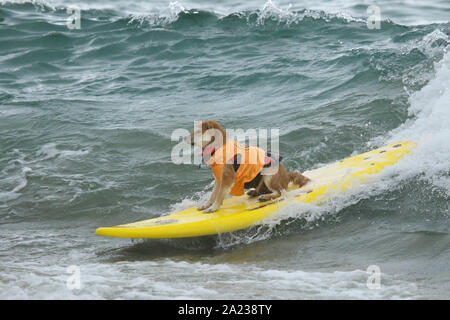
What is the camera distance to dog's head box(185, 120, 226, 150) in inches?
257

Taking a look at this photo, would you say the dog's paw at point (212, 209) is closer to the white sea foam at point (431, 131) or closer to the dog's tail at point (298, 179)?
the dog's tail at point (298, 179)

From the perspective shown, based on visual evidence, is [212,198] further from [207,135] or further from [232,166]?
[207,135]

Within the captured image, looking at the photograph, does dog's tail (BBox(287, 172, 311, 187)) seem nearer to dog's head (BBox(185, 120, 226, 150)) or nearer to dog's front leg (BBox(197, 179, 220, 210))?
dog's front leg (BBox(197, 179, 220, 210))

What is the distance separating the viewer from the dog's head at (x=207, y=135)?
6527mm

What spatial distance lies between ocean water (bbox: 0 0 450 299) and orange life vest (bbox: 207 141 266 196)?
588mm

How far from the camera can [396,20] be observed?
17.1m

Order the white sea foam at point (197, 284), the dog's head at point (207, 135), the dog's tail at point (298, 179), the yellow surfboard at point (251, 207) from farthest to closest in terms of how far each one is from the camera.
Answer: the dog's tail at point (298, 179), the dog's head at point (207, 135), the yellow surfboard at point (251, 207), the white sea foam at point (197, 284)

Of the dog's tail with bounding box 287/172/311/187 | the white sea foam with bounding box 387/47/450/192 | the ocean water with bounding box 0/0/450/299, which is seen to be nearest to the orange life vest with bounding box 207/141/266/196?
the ocean water with bounding box 0/0/450/299

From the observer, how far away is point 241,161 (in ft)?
21.8

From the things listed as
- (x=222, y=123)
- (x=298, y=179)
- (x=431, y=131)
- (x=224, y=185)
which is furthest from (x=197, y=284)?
(x=222, y=123)

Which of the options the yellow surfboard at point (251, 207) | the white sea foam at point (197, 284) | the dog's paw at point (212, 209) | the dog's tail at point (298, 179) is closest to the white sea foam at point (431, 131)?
the yellow surfboard at point (251, 207)

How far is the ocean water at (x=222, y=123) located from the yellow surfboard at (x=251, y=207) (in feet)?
0.51
